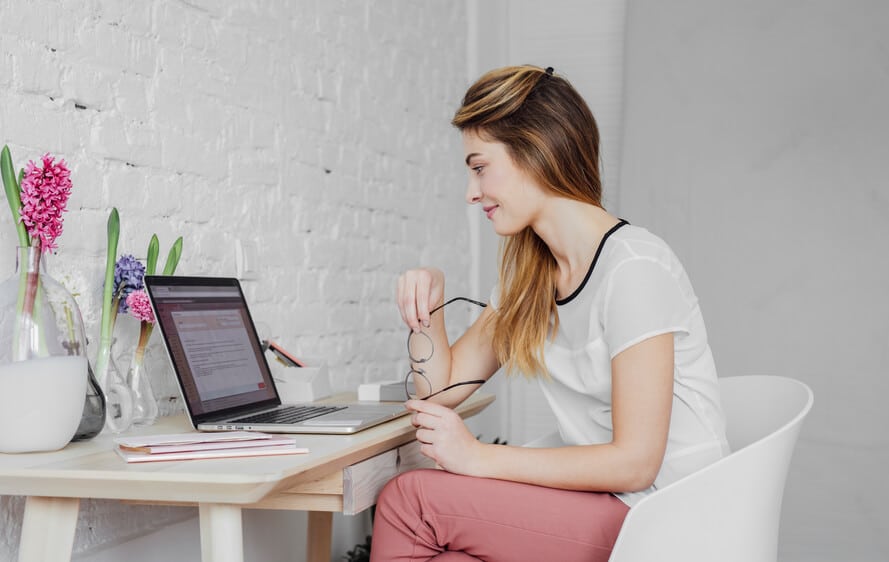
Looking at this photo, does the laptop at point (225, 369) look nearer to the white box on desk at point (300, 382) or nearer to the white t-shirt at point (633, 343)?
the white box on desk at point (300, 382)

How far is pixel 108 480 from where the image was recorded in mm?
1148

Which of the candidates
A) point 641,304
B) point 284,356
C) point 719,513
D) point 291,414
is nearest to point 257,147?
point 284,356

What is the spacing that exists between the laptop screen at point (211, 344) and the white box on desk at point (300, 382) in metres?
0.14

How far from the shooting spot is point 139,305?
61.8 inches

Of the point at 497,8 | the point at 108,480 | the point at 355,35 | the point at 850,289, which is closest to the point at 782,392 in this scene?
the point at 108,480

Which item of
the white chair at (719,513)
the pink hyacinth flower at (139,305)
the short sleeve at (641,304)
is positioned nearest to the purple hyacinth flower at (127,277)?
the pink hyacinth flower at (139,305)

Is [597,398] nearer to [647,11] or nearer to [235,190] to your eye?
[235,190]

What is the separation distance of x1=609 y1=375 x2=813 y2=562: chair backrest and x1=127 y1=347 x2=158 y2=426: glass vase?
839 millimetres

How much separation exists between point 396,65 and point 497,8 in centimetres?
102

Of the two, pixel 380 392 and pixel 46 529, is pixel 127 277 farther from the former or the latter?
pixel 380 392

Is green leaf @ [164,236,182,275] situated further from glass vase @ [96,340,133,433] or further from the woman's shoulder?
the woman's shoulder

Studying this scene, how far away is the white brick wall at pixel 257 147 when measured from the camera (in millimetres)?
1613

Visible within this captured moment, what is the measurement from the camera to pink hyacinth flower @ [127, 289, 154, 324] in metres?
1.57

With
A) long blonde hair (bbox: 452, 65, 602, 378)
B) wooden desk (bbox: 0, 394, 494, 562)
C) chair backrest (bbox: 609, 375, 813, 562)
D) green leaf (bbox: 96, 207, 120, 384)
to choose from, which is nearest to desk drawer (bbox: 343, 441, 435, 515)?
wooden desk (bbox: 0, 394, 494, 562)
